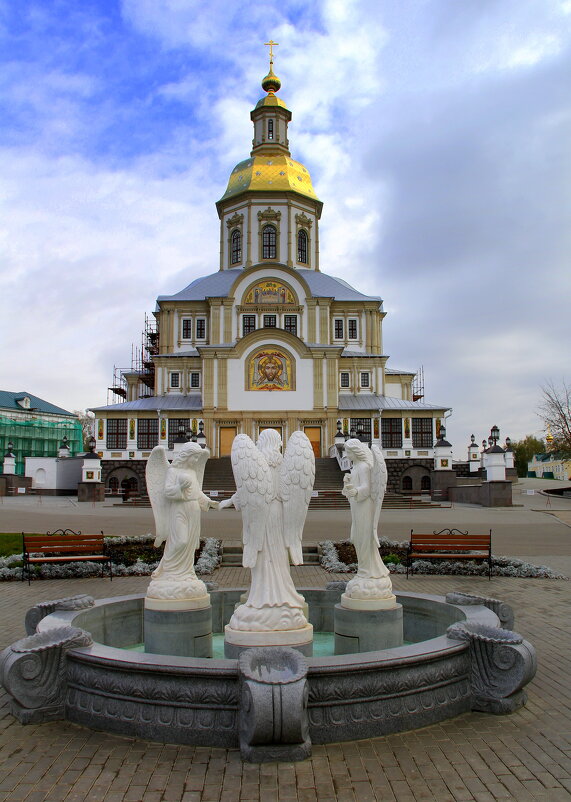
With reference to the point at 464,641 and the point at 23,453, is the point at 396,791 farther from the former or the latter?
the point at 23,453

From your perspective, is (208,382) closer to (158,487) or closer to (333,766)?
(158,487)

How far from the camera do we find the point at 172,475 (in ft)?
24.4

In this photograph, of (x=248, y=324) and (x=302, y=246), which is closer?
(x=248, y=324)

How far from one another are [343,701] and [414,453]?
39012 millimetres

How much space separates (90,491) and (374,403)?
742 inches

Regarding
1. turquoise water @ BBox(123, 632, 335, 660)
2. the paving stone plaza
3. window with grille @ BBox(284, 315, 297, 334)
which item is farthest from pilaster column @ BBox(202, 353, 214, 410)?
the paving stone plaza

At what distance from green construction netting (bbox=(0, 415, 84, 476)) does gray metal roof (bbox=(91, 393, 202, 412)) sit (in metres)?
25.2

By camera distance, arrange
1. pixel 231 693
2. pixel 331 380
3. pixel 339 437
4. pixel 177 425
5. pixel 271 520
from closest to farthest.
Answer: pixel 231 693 < pixel 271 520 < pixel 339 437 < pixel 177 425 < pixel 331 380

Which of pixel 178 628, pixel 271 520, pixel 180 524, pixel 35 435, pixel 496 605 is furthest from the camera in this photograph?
pixel 35 435

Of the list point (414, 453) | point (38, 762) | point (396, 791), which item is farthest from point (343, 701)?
point (414, 453)

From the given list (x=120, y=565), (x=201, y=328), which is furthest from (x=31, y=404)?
(x=120, y=565)

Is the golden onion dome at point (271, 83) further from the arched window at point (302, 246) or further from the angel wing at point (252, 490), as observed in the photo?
the angel wing at point (252, 490)

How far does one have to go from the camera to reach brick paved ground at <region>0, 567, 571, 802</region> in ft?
14.8

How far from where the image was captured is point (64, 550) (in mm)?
13797
